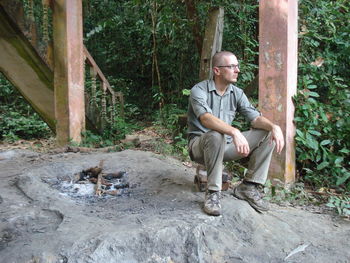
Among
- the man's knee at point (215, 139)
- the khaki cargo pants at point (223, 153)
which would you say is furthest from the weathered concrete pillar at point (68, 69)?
the man's knee at point (215, 139)

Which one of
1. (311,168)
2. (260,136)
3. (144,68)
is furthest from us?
(144,68)

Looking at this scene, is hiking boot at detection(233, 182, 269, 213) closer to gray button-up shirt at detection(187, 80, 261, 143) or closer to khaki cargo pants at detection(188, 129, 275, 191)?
khaki cargo pants at detection(188, 129, 275, 191)

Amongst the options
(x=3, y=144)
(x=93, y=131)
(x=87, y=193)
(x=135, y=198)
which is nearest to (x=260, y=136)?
(x=135, y=198)

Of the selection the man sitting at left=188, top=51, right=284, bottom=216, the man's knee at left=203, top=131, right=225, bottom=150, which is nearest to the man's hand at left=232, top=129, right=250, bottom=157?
the man sitting at left=188, top=51, right=284, bottom=216

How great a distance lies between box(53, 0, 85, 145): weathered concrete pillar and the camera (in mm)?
6133

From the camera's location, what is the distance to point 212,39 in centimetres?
568

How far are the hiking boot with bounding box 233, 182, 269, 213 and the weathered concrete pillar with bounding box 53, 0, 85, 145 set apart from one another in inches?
135

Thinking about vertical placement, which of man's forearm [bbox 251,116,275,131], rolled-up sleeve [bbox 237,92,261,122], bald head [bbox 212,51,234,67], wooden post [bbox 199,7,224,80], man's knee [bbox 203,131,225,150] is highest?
wooden post [bbox 199,7,224,80]

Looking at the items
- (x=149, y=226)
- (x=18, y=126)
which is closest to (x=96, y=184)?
(x=149, y=226)

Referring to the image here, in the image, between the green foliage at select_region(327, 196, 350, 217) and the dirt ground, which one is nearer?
the dirt ground

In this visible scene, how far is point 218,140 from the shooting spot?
10.8 feet

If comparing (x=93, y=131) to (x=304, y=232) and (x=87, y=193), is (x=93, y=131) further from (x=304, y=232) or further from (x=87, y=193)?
(x=304, y=232)

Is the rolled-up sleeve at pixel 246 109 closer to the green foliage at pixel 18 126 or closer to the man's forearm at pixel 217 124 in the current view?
the man's forearm at pixel 217 124

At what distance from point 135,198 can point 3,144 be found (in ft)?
16.9
